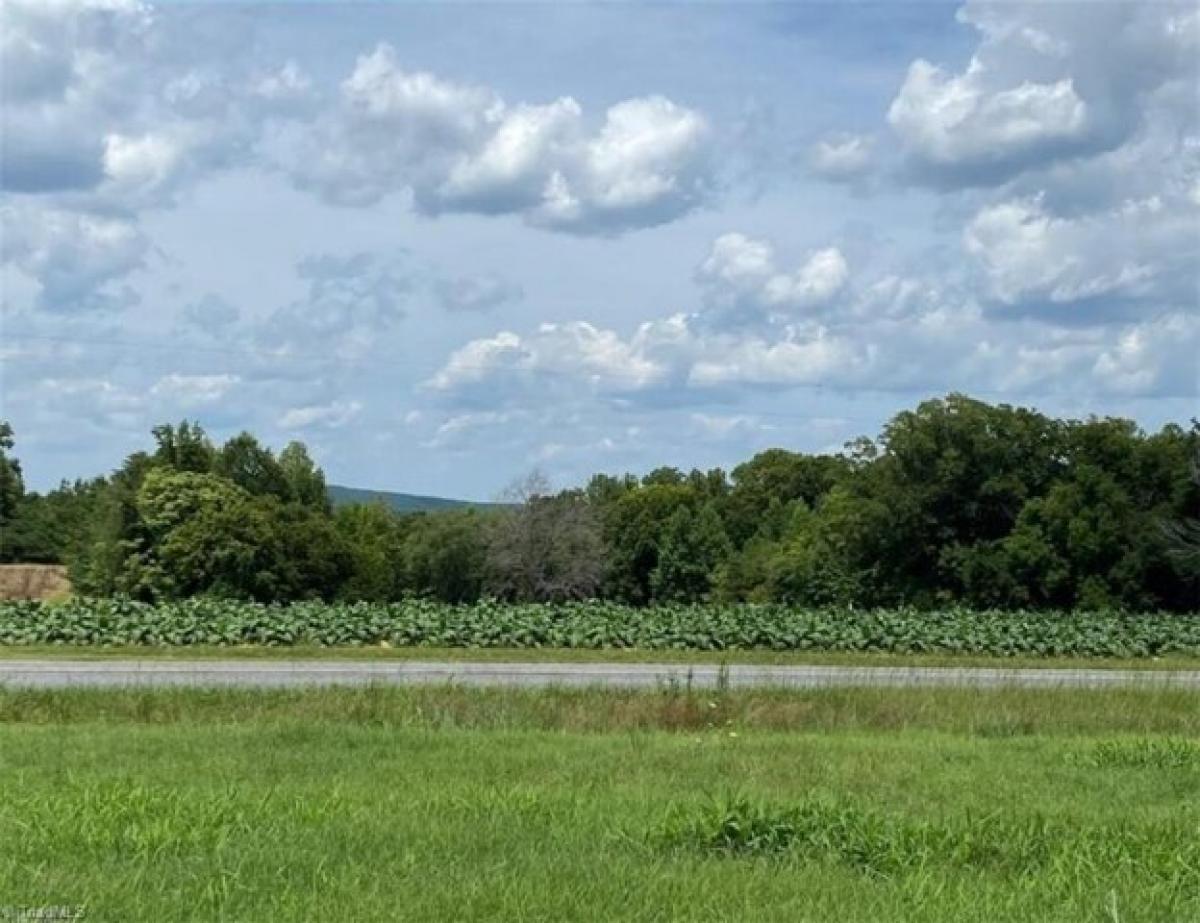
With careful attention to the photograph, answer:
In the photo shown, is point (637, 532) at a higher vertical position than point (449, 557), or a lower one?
higher

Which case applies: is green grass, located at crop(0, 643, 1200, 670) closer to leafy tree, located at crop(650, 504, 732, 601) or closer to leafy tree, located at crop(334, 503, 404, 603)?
leafy tree, located at crop(334, 503, 404, 603)

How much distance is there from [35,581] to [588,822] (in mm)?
82044

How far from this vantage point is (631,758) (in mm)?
11797

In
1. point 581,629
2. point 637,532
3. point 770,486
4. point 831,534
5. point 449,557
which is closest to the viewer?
point 581,629

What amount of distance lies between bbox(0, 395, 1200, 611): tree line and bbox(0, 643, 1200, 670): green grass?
24274mm

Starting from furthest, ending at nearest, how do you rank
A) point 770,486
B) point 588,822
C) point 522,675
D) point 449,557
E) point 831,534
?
point 770,486
point 449,557
point 831,534
point 522,675
point 588,822

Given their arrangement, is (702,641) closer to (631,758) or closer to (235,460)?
(631,758)

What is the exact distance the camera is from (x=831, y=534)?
7025 centimetres

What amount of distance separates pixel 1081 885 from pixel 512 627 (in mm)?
28998

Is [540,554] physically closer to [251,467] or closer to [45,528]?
[251,467]

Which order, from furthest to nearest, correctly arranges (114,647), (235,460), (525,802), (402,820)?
1. (235,460)
2. (114,647)
3. (525,802)
4. (402,820)

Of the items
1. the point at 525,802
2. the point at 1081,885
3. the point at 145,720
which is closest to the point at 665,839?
the point at 525,802

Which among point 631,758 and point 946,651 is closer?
point 631,758

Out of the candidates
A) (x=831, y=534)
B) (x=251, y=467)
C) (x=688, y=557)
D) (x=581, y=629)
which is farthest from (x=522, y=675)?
(x=688, y=557)
